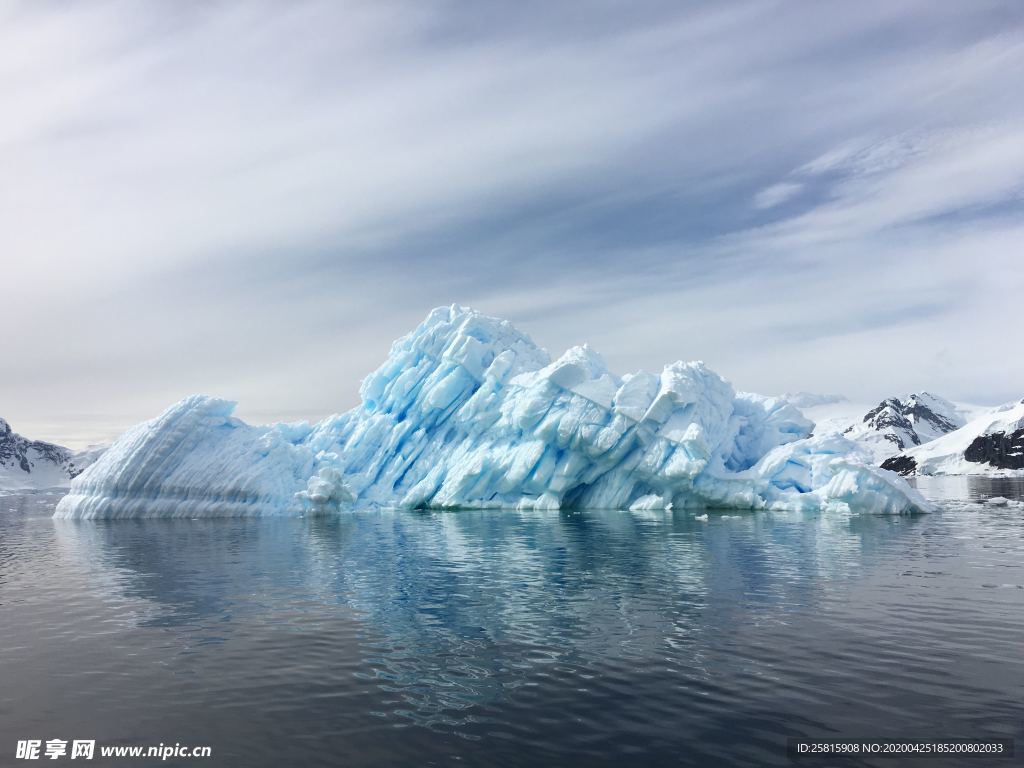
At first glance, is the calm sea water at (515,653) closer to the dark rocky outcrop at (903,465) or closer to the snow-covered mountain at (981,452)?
the snow-covered mountain at (981,452)

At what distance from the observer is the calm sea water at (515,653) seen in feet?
28.0

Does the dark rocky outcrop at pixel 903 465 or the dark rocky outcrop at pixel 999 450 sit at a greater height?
the dark rocky outcrop at pixel 999 450

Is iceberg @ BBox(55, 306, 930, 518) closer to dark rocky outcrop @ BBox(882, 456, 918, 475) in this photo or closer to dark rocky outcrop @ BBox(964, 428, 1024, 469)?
dark rocky outcrop @ BBox(964, 428, 1024, 469)

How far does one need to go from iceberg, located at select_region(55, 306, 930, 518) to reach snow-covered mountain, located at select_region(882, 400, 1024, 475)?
338ft

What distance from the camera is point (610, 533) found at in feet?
Result: 101

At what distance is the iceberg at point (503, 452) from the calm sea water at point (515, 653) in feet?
56.7

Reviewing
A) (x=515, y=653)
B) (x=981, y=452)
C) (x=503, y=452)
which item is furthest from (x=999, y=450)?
(x=515, y=653)

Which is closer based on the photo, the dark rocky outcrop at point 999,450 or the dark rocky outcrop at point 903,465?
the dark rocky outcrop at point 999,450

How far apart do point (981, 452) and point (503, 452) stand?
138297mm

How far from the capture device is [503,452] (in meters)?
47.3

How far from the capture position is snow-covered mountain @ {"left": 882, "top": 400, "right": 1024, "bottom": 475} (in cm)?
13875

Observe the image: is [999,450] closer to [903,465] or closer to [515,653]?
[903,465]

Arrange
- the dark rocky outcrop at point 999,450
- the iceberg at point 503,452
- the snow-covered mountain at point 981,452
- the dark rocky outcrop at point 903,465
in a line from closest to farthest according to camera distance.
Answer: the iceberg at point 503,452, the dark rocky outcrop at point 999,450, the snow-covered mountain at point 981,452, the dark rocky outcrop at point 903,465

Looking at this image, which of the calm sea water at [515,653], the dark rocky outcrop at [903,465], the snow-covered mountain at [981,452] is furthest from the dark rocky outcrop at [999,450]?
the calm sea water at [515,653]
